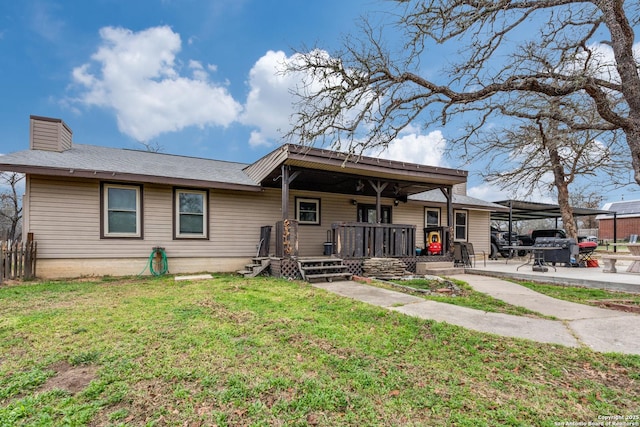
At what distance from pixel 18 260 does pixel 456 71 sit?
31.4 feet

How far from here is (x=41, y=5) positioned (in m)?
9.63

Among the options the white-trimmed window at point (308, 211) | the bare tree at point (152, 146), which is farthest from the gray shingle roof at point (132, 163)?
the bare tree at point (152, 146)

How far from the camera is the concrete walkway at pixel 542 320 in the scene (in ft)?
11.1

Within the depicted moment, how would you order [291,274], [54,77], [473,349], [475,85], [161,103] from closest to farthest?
1. [473,349]
2. [475,85]
3. [291,274]
4. [54,77]
5. [161,103]

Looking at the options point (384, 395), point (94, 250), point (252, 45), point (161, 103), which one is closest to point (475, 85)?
point (384, 395)

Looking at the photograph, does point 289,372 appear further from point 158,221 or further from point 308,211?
point 308,211

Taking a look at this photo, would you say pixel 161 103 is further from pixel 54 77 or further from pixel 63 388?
pixel 63 388

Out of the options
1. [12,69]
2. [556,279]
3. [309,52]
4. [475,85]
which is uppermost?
[12,69]

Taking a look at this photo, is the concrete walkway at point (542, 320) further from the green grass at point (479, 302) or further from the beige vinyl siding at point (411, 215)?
the beige vinyl siding at point (411, 215)

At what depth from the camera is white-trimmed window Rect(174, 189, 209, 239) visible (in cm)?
896

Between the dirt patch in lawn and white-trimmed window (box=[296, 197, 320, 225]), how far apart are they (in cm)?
827

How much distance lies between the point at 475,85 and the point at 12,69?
18.3 metres

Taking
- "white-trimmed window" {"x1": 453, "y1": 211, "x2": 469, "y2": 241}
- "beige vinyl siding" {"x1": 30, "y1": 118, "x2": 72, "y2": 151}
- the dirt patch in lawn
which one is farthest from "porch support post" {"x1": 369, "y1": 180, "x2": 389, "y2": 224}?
"beige vinyl siding" {"x1": 30, "y1": 118, "x2": 72, "y2": 151}

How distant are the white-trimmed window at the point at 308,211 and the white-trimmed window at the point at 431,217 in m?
5.23
